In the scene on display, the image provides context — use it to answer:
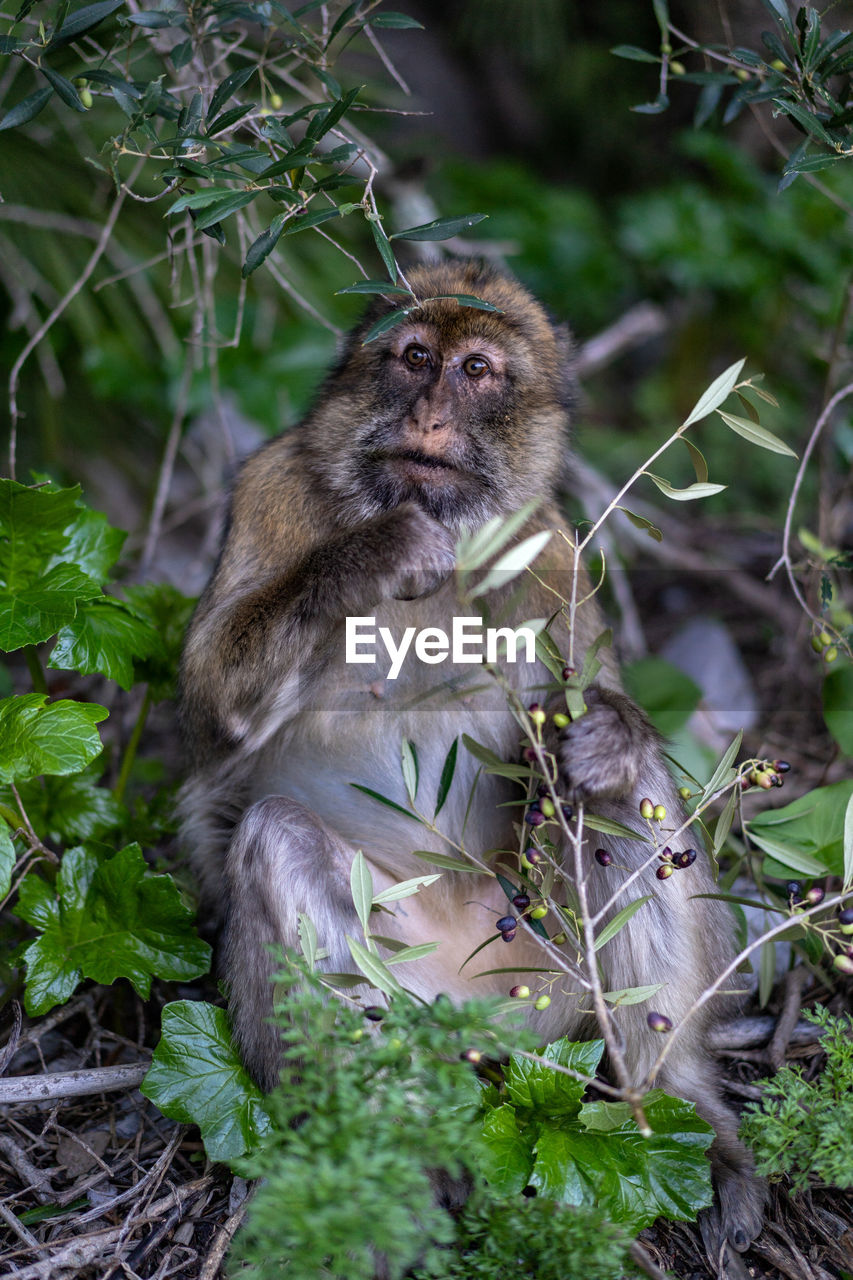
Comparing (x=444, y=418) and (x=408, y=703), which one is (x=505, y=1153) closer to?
(x=408, y=703)

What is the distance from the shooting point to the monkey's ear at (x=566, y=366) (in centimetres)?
341

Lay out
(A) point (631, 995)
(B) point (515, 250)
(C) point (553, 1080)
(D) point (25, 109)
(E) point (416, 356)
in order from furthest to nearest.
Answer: (B) point (515, 250) < (E) point (416, 356) < (D) point (25, 109) < (C) point (553, 1080) < (A) point (631, 995)

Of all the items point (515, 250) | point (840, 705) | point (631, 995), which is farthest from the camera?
point (515, 250)

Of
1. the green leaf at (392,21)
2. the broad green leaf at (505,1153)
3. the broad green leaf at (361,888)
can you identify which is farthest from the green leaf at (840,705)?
the green leaf at (392,21)

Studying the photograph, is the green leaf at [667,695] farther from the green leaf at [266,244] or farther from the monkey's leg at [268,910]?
the green leaf at [266,244]

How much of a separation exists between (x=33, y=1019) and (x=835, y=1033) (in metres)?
2.24

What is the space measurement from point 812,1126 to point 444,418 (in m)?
1.91

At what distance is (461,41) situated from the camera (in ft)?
25.8

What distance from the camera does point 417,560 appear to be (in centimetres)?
274

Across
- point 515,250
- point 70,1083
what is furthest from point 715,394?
point 515,250

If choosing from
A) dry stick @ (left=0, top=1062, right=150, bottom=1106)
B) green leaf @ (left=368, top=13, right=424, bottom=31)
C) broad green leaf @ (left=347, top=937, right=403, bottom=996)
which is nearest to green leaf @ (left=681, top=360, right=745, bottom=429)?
green leaf @ (left=368, top=13, right=424, bottom=31)

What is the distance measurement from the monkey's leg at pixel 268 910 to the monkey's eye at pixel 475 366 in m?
1.30

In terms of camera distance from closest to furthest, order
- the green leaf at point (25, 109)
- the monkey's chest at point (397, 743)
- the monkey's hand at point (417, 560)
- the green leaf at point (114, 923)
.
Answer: the green leaf at point (25, 109) < the monkey's hand at point (417, 560) < the green leaf at point (114, 923) < the monkey's chest at point (397, 743)

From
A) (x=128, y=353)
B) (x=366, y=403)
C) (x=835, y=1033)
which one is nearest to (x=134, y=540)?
(x=128, y=353)
